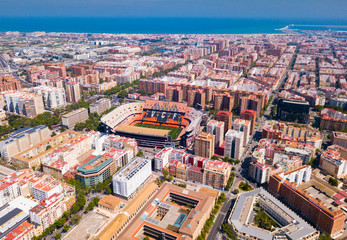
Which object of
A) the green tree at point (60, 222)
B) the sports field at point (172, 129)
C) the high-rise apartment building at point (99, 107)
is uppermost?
the high-rise apartment building at point (99, 107)

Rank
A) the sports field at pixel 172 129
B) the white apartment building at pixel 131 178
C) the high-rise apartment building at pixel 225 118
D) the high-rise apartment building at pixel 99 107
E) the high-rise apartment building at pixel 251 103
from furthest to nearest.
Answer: the high-rise apartment building at pixel 99 107
the high-rise apartment building at pixel 251 103
the sports field at pixel 172 129
the high-rise apartment building at pixel 225 118
the white apartment building at pixel 131 178

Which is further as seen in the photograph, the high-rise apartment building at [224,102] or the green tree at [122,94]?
the green tree at [122,94]

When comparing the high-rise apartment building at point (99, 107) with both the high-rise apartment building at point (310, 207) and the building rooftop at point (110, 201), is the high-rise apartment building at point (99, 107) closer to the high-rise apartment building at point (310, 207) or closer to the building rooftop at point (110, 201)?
the building rooftop at point (110, 201)

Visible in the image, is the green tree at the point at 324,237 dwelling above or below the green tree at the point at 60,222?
below

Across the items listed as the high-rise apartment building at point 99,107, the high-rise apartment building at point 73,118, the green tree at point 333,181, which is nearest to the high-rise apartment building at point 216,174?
the green tree at point 333,181

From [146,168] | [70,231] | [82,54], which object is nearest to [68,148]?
[146,168]

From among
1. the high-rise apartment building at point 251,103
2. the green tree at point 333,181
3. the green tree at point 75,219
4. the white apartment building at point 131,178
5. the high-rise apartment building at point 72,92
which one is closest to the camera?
the green tree at point 75,219

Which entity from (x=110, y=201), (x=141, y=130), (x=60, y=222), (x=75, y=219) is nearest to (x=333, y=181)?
(x=110, y=201)
